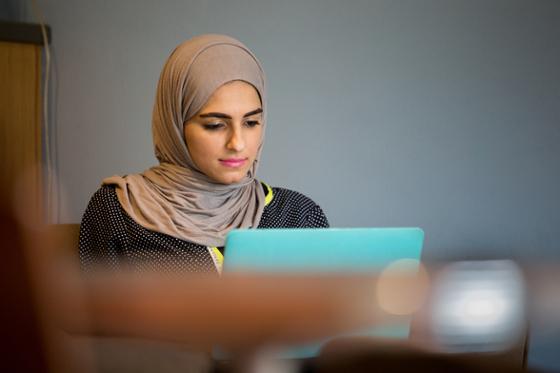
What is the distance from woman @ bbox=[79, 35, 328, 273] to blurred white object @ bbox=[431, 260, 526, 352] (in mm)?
1137

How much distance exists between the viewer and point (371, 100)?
2.41 meters

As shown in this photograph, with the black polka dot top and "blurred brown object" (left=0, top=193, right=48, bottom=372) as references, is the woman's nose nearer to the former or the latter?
the black polka dot top

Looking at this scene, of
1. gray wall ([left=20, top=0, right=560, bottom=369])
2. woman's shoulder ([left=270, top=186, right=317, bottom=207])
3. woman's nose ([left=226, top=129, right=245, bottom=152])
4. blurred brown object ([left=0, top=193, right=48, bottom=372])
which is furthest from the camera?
gray wall ([left=20, top=0, right=560, bottom=369])

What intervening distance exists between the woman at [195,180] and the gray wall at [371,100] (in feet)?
2.59

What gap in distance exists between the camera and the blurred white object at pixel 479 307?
0.10m

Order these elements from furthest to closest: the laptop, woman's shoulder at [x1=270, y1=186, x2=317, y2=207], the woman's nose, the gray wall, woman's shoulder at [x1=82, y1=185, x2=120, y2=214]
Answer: the gray wall, woman's shoulder at [x1=270, y1=186, x2=317, y2=207], woman's shoulder at [x1=82, y1=185, x2=120, y2=214], the woman's nose, the laptop

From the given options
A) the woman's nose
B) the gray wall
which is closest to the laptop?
the woman's nose

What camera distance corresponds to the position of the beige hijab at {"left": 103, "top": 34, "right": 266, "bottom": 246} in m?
1.31

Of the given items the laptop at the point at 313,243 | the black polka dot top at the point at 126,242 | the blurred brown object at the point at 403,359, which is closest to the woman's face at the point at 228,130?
the black polka dot top at the point at 126,242

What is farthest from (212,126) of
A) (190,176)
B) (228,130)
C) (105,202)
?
(105,202)

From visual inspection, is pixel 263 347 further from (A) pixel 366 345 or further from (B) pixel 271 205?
(B) pixel 271 205

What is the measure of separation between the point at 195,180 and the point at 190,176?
0.01m

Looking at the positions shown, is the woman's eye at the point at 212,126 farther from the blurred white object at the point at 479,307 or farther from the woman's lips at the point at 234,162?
the blurred white object at the point at 479,307

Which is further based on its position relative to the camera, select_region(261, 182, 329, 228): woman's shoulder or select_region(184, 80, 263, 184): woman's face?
select_region(261, 182, 329, 228): woman's shoulder
